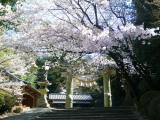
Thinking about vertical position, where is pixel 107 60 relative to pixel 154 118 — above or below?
above

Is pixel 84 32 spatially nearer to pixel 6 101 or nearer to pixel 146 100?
pixel 146 100

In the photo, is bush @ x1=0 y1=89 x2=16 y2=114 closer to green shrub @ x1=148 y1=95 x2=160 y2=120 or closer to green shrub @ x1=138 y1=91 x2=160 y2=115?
green shrub @ x1=138 y1=91 x2=160 y2=115

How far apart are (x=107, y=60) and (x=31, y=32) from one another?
195 inches

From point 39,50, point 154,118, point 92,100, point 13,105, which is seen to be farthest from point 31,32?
point 92,100

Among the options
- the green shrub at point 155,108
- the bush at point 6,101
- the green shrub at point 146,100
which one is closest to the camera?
the green shrub at point 155,108

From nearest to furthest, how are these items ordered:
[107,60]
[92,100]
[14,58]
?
[107,60] < [14,58] < [92,100]

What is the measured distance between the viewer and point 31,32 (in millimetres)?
20359

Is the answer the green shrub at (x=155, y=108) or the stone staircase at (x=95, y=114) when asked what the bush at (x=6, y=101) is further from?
the green shrub at (x=155, y=108)

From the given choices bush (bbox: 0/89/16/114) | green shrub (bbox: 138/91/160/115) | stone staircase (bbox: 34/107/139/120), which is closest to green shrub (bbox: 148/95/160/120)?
green shrub (bbox: 138/91/160/115)

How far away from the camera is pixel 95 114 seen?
72.9 ft

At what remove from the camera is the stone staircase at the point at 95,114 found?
21.4 meters

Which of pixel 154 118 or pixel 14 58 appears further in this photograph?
pixel 14 58

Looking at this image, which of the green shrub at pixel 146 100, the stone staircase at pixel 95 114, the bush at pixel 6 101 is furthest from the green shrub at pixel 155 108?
the bush at pixel 6 101

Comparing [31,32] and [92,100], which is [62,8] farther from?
[92,100]
